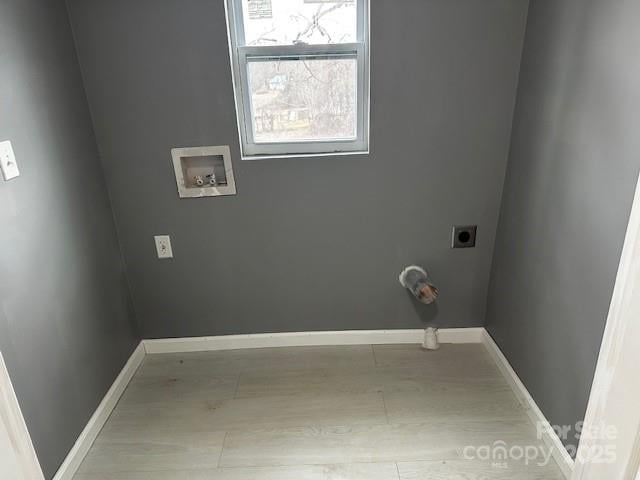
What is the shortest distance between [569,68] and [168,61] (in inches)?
57.3

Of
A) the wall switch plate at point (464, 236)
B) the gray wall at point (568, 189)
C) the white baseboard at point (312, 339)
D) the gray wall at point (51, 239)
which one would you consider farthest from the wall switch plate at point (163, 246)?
the gray wall at point (568, 189)

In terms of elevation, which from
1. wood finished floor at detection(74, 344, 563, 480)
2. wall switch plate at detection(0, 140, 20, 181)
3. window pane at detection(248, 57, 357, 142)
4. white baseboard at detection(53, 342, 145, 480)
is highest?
window pane at detection(248, 57, 357, 142)

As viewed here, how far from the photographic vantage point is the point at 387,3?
159cm

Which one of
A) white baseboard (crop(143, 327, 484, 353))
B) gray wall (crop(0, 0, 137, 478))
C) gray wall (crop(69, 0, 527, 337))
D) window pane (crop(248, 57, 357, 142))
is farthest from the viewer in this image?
white baseboard (crop(143, 327, 484, 353))

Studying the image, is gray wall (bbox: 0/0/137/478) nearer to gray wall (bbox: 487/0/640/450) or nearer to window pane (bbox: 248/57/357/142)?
window pane (bbox: 248/57/357/142)

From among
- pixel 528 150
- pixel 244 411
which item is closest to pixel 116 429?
pixel 244 411

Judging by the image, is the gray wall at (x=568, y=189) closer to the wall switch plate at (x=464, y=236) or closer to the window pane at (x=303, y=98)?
the wall switch plate at (x=464, y=236)

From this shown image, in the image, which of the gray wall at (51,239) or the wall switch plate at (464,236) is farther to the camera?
the wall switch plate at (464,236)

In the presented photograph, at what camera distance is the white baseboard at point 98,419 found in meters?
1.46

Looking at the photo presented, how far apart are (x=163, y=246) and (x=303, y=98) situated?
3.06ft

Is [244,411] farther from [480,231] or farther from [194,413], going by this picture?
[480,231]

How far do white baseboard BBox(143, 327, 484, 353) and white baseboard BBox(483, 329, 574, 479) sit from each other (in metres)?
0.15

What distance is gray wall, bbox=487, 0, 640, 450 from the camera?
1.14 m

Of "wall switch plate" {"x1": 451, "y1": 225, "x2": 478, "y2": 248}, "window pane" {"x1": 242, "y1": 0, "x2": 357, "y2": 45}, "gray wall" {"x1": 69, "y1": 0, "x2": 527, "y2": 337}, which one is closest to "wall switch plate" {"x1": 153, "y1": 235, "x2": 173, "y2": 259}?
"gray wall" {"x1": 69, "y1": 0, "x2": 527, "y2": 337}
